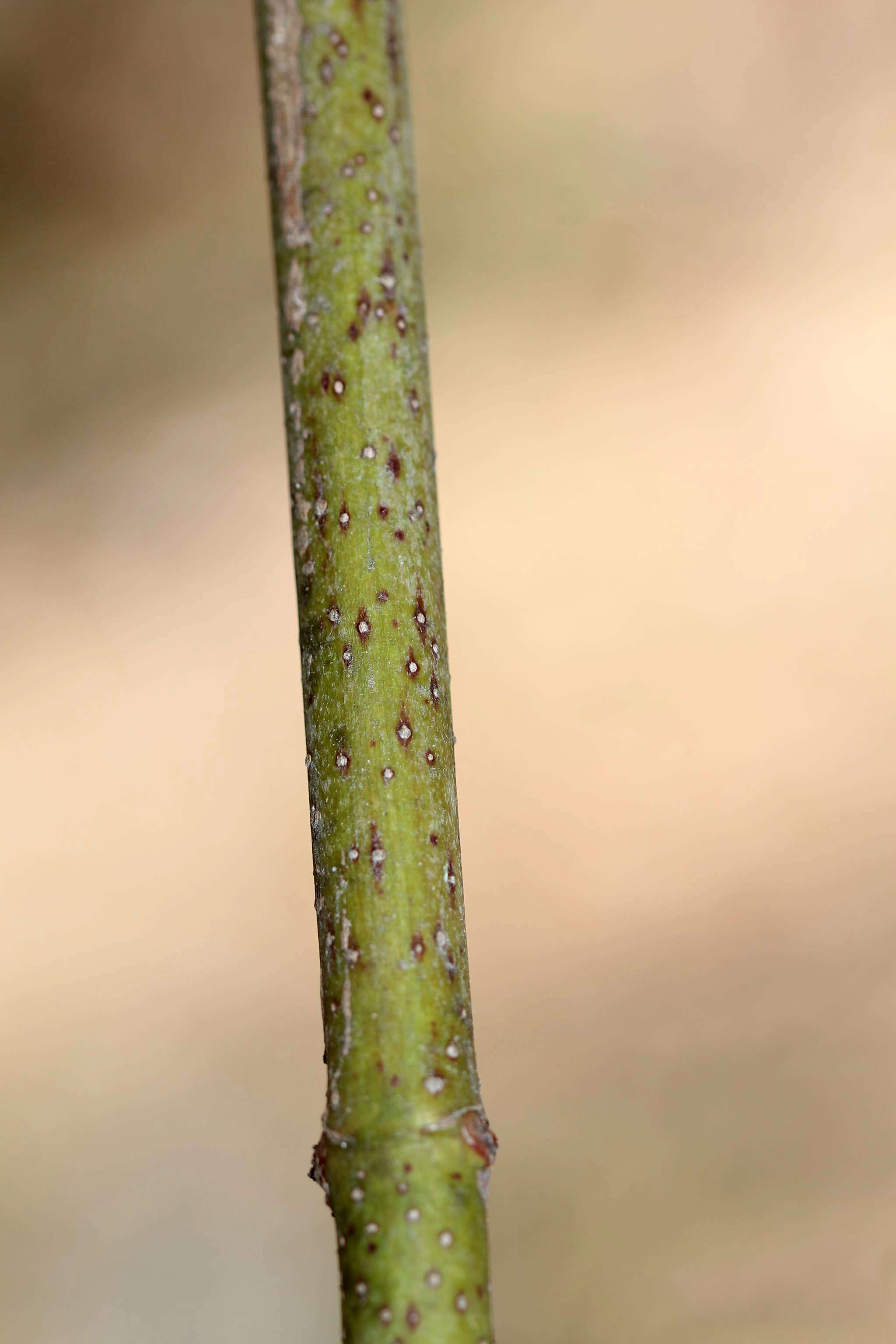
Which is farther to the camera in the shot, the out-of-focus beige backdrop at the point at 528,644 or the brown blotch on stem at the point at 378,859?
the out-of-focus beige backdrop at the point at 528,644

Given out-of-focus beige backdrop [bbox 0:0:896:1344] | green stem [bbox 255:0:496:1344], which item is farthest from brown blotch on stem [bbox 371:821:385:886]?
out-of-focus beige backdrop [bbox 0:0:896:1344]

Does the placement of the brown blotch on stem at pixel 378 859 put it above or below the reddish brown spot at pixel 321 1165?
above

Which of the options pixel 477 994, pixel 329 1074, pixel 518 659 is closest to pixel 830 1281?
pixel 477 994

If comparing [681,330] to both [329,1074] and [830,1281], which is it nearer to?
[830,1281]

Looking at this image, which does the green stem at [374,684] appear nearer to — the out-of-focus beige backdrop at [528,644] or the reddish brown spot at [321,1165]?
the reddish brown spot at [321,1165]

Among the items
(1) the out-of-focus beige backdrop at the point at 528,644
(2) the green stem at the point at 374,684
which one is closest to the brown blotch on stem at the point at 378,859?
(2) the green stem at the point at 374,684

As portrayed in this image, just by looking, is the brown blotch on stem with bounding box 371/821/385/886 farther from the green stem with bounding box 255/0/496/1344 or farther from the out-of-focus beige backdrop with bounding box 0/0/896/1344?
the out-of-focus beige backdrop with bounding box 0/0/896/1344

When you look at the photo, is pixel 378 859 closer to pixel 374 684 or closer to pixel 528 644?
pixel 374 684
